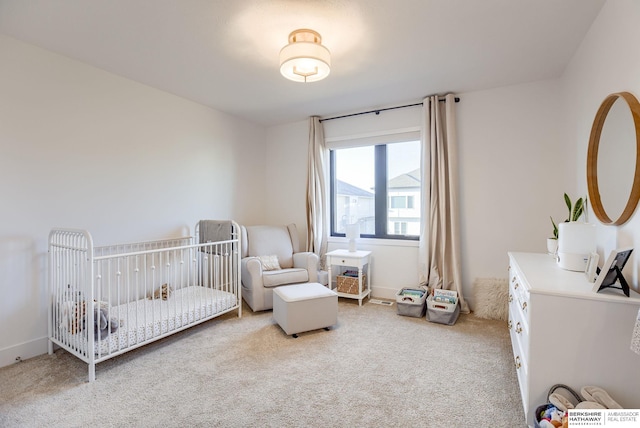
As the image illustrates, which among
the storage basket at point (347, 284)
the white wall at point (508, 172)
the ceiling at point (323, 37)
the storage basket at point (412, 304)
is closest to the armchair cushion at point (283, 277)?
the storage basket at point (347, 284)

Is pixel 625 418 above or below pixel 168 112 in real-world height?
below

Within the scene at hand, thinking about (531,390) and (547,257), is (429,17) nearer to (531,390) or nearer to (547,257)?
(547,257)

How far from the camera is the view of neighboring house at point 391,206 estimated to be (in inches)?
150

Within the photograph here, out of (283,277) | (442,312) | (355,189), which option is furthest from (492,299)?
(283,277)

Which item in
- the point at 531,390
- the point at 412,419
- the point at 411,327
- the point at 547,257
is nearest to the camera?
the point at 531,390

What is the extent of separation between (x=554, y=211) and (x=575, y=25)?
5.54 feet

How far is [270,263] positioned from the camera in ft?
12.1

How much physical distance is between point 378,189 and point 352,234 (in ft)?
2.33

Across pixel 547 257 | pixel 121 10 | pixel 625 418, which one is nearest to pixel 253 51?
pixel 121 10

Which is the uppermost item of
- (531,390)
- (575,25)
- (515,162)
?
(575,25)

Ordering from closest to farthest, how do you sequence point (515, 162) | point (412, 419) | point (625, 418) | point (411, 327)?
point (625, 418) → point (412, 419) → point (411, 327) → point (515, 162)

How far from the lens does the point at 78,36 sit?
7.29 feet

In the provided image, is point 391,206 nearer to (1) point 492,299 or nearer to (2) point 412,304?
(2) point 412,304

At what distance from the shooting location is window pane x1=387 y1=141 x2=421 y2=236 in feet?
12.4
